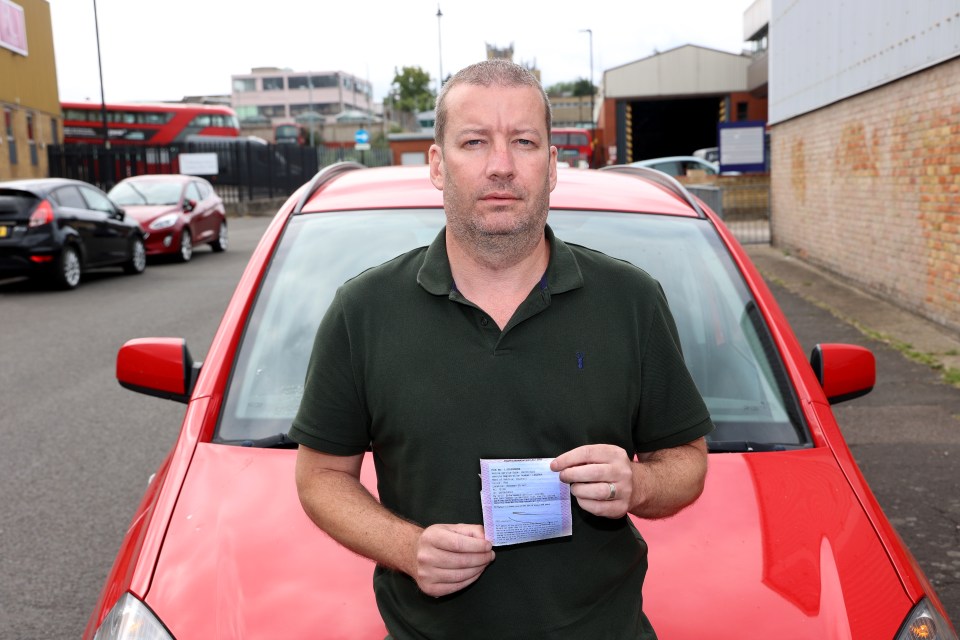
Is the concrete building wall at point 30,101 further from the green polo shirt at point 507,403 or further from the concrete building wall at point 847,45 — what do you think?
the green polo shirt at point 507,403

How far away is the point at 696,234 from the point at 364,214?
1.08 meters

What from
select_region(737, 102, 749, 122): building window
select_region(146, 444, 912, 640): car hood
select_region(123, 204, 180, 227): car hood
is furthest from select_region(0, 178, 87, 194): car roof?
select_region(737, 102, 749, 122): building window

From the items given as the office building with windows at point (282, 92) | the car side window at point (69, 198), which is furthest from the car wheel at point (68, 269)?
the office building with windows at point (282, 92)

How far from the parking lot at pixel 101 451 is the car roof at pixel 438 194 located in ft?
5.99

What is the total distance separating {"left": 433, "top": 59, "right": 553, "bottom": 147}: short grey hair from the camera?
182 centimetres

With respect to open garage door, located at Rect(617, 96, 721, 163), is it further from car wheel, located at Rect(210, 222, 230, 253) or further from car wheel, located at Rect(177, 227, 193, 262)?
car wheel, located at Rect(177, 227, 193, 262)

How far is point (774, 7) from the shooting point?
19.2 meters

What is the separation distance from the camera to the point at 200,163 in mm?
38125

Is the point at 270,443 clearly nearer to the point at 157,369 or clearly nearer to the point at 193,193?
the point at 157,369

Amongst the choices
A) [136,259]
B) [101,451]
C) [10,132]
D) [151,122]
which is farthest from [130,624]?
[151,122]

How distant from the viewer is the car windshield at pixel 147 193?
19.8 meters

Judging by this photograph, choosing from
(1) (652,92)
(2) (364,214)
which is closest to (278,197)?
(1) (652,92)

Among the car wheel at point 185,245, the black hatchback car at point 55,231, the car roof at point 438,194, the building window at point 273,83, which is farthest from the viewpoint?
the building window at point 273,83

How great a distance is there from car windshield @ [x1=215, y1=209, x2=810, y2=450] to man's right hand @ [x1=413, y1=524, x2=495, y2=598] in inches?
48.2
